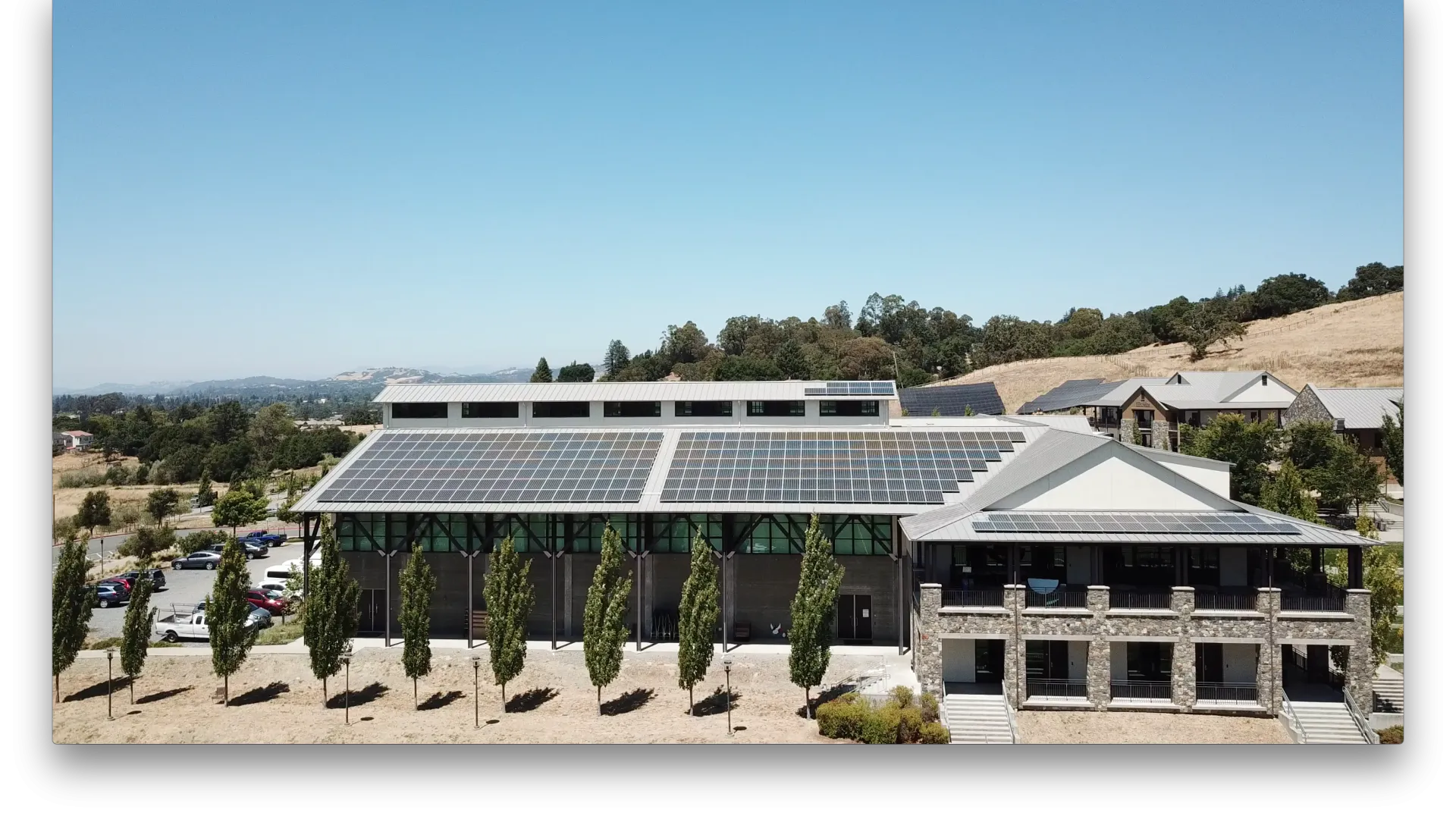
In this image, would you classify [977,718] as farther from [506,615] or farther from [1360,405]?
[1360,405]

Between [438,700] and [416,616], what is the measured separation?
9.88ft

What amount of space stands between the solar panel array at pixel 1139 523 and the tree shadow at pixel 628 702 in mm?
11469

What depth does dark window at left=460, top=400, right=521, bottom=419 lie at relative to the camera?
136 feet

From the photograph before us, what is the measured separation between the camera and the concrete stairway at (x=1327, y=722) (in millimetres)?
24984

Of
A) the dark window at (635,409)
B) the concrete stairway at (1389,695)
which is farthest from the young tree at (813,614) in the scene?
the concrete stairway at (1389,695)

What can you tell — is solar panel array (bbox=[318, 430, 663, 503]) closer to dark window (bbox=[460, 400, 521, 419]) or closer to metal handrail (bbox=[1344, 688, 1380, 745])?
dark window (bbox=[460, 400, 521, 419])

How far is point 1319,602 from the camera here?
1061 inches

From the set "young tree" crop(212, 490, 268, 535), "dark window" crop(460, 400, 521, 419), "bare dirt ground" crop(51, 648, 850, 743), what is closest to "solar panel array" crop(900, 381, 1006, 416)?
"dark window" crop(460, 400, 521, 419)

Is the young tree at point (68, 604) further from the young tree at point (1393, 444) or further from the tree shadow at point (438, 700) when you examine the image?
the young tree at point (1393, 444)

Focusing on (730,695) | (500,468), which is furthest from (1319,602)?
(500,468)
